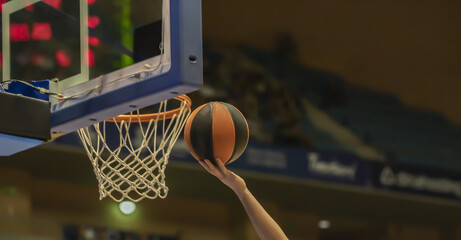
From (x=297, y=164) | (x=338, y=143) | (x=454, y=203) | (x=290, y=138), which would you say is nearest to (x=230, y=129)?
(x=297, y=164)

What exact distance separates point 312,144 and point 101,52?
6321 millimetres

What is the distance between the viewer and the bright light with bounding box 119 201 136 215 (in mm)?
7770

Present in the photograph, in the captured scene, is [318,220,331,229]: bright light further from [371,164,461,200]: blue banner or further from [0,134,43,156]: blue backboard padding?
[0,134,43,156]: blue backboard padding

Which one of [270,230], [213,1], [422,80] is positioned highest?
[213,1]

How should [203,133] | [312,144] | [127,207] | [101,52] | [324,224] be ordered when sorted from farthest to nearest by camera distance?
1. [324,224]
2. [312,144]
3. [127,207]
4. [203,133]
5. [101,52]

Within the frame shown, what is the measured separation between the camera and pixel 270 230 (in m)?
2.36

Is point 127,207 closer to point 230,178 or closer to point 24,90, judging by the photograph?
point 24,90

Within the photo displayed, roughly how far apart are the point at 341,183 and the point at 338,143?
895mm

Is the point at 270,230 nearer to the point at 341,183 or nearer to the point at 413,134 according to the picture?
the point at 341,183

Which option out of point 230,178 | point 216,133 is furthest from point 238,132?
point 230,178

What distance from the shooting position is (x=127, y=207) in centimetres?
782

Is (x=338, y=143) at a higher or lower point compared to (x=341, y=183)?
higher

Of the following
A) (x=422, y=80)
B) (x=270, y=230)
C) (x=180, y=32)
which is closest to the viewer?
(x=180, y=32)

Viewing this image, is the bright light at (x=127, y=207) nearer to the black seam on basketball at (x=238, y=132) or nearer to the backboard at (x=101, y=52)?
the black seam on basketball at (x=238, y=132)
